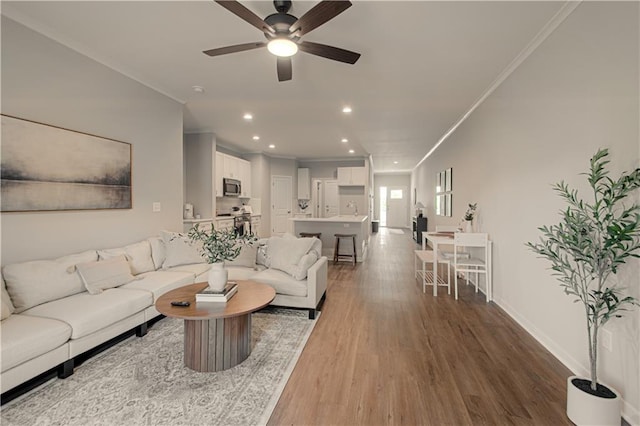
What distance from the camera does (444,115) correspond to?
490 cm

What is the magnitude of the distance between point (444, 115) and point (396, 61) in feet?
7.41

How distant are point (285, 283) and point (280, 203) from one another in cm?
601

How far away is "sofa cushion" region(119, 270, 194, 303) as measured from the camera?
9.23 ft

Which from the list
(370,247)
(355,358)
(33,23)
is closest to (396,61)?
(355,358)

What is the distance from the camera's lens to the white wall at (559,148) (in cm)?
176

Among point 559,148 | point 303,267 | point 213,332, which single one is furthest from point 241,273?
point 559,148

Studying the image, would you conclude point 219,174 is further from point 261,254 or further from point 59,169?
point 59,169

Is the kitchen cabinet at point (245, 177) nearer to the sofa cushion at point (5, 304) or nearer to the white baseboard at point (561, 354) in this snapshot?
the sofa cushion at point (5, 304)

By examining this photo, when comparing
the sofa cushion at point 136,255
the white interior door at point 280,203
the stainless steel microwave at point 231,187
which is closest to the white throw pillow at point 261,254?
the sofa cushion at point 136,255

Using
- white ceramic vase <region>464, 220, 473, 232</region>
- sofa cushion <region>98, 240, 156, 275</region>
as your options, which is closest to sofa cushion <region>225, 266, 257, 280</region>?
sofa cushion <region>98, 240, 156, 275</region>

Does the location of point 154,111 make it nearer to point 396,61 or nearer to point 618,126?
point 396,61

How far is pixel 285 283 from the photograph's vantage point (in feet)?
10.6

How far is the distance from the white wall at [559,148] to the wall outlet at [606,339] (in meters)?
0.03

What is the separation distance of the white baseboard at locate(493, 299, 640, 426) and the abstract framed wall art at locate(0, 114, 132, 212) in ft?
15.5
